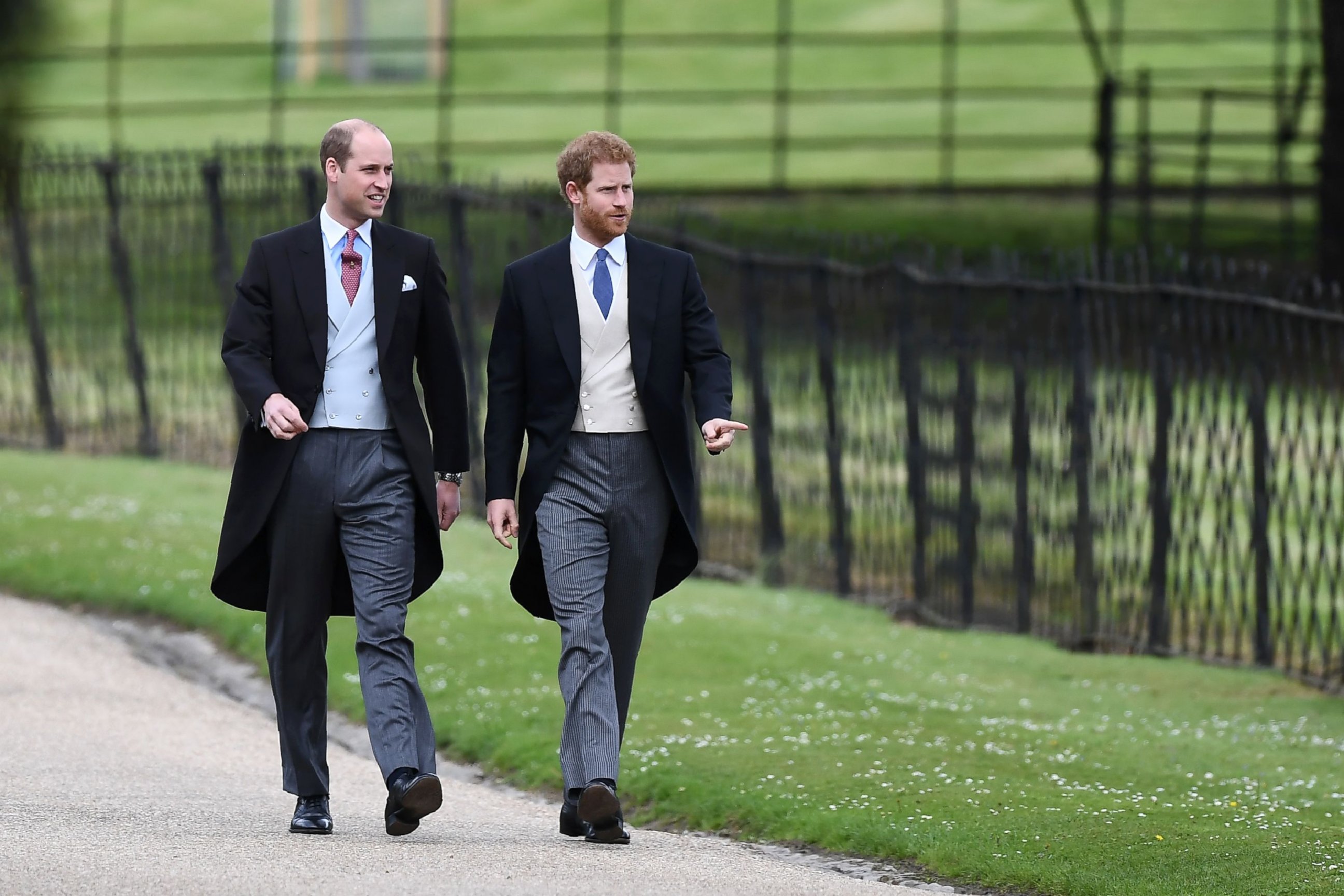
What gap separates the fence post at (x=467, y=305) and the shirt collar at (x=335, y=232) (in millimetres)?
8917

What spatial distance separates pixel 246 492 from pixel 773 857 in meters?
1.96

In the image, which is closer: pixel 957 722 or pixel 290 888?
pixel 290 888

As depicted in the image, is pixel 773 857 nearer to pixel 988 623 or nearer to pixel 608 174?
pixel 608 174

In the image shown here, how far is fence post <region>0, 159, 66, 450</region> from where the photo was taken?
17.0 m

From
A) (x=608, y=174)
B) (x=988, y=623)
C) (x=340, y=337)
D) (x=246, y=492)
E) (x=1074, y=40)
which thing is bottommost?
(x=988, y=623)

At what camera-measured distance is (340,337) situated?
611 centimetres

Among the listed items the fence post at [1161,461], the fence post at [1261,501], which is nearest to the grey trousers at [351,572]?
the fence post at [1261,501]

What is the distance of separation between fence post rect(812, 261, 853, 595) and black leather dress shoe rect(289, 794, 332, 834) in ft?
25.5

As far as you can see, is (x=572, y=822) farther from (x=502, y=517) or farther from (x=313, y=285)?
(x=313, y=285)

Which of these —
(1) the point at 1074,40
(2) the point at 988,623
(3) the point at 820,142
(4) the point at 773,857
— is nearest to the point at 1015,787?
(4) the point at 773,857

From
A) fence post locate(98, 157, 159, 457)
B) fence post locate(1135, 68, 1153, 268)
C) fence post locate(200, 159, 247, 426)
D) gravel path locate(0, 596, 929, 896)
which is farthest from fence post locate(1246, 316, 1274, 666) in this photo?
fence post locate(1135, 68, 1153, 268)

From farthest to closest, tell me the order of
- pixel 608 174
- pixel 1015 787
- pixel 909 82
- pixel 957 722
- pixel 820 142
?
pixel 909 82 < pixel 820 142 < pixel 957 722 < pixel 1015 787 < pixel 608 174

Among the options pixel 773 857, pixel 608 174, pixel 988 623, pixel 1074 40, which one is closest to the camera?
pixel 608 174

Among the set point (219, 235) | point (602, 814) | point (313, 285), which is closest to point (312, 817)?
point (602, 814)
